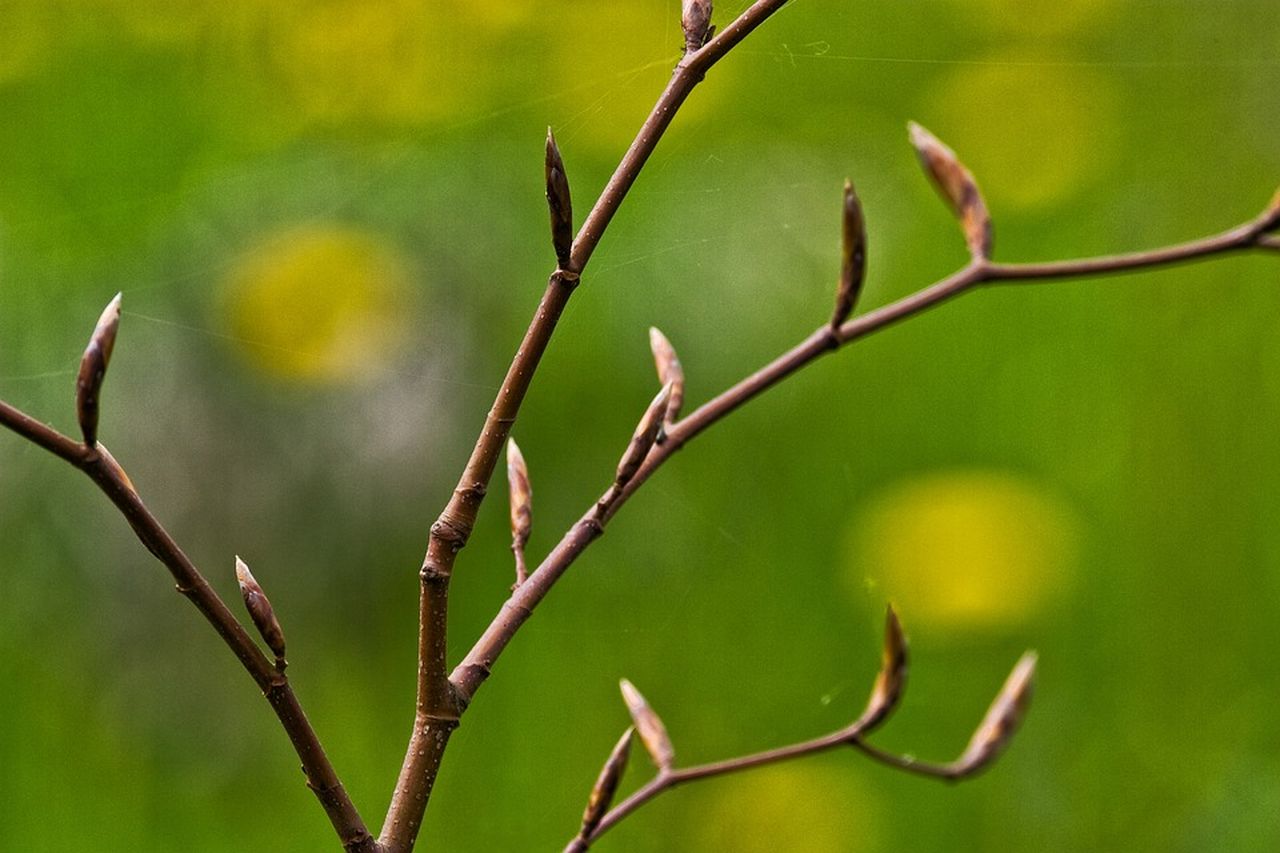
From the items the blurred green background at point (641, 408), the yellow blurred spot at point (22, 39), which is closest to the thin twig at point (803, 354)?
the blurred green background at point (641, 408)

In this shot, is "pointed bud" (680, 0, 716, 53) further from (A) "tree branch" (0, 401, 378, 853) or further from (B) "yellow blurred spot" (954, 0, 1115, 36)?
(B) "yellow blurred spot" (954, 0, 1115, 36)

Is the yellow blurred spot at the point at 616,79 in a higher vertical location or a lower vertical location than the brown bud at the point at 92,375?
lower

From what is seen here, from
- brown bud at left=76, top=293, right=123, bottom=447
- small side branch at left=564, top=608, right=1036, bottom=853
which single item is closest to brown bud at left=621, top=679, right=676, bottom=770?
small side branch at left=564, top=608, right=1036, bottom=853

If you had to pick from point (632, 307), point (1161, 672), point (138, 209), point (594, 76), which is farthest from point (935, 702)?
point (138, 209)

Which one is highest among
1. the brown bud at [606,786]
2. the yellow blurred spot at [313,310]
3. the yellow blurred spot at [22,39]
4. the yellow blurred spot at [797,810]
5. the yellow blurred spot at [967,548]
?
the yellow blurred spot at [22,39]

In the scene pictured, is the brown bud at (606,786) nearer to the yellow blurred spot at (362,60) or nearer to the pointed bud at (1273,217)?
the pointed bud at (1273,217)

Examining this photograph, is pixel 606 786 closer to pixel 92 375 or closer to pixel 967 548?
pixel 92 375

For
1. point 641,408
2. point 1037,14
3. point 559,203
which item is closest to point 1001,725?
point 559,203
